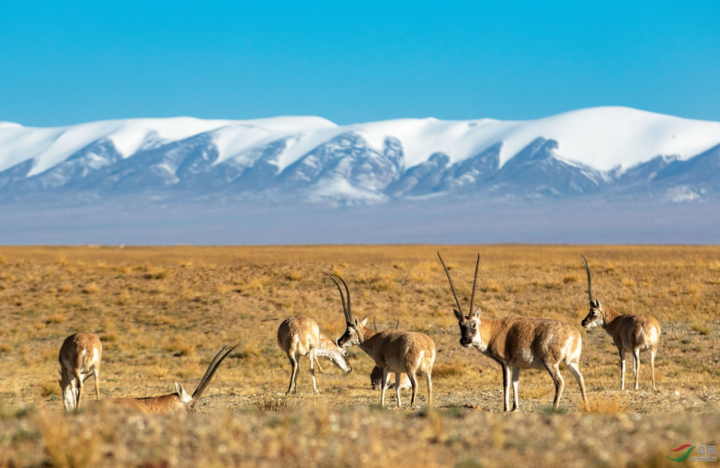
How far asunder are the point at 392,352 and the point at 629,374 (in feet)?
25.0

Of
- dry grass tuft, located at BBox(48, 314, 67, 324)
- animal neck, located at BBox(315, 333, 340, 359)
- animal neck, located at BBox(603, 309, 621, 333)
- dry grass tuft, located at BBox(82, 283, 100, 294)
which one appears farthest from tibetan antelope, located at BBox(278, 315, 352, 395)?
dry grass tuft, located at BBox(82, 283, 100, 294)

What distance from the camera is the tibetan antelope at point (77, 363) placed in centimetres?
1324

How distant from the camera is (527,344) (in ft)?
39.3

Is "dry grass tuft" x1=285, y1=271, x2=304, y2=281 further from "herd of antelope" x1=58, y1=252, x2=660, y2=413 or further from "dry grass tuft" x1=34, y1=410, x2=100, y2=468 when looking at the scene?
"dry grass tuft" x1=34, y1=410, x2=100, y2=468

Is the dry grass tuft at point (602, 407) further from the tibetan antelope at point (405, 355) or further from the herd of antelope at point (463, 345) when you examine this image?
the tibetan antelope at point (405, 355)

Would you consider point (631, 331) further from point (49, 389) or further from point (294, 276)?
point (294, 276)

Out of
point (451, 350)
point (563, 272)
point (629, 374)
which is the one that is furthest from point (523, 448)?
point (563, 272)

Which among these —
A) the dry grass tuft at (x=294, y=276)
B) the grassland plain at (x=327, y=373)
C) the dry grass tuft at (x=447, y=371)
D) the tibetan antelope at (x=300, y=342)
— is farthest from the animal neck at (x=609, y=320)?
the dry grass tuft at (x=294, y=276)

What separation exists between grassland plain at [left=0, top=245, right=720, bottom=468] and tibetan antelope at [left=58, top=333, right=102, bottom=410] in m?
0.58

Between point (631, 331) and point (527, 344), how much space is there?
4.81 meters

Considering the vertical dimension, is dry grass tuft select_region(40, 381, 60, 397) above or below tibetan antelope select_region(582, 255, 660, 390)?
below

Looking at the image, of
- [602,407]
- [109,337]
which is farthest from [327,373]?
[602,407]

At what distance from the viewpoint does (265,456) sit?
643 centimetres

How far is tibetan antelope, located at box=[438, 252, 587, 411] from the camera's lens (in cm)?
1170
